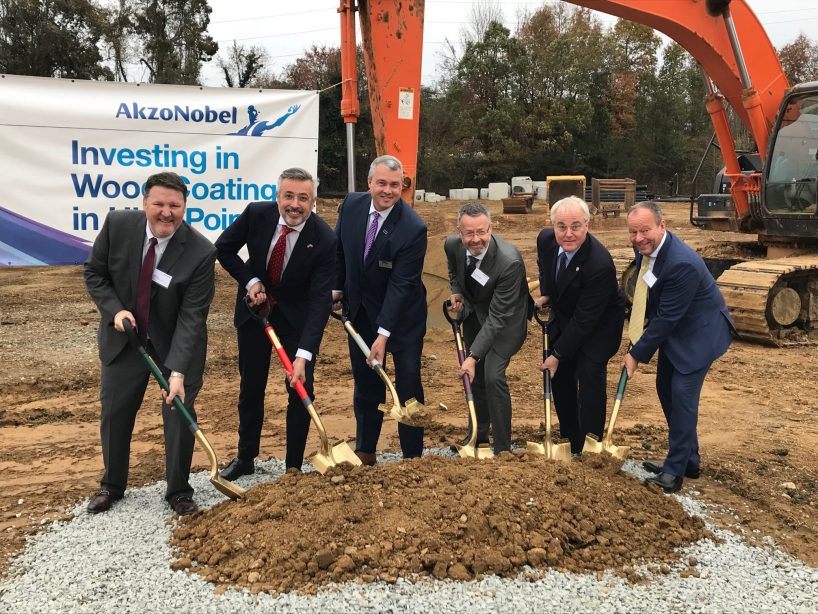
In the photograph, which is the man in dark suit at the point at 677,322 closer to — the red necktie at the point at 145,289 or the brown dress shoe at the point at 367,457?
→ the brown dress shoe at the point at 367,457

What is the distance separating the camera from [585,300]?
14.8 feet

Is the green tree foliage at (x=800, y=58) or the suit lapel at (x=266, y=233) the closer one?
the suit lapel at (x=266, y=233)

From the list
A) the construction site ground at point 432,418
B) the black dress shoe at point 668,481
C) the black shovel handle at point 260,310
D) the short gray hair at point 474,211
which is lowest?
the construction site ground at point 432,418

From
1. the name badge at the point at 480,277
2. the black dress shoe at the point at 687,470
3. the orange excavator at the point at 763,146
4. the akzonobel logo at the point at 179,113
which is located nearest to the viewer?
the name badge at the point at 480,277

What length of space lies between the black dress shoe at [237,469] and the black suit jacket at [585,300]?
2068 millimetres

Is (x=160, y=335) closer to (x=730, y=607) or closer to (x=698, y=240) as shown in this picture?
(x=730, y=607)

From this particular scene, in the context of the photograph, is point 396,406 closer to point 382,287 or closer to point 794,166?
point 382,287

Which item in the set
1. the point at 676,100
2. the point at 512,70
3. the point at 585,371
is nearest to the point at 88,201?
the point at 585,371

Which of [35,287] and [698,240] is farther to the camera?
[698,240]

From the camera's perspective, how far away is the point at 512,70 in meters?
33.3

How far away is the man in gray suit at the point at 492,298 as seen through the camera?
14.6 feet

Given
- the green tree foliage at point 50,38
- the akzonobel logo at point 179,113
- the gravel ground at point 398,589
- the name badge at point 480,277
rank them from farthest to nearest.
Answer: the green tree foliage at point 50,38 → the akzonobel logo at point 179,113 → the name badge at point 480,277 → the gravel ground at point 398,589

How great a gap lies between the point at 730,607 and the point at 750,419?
10.6 feet

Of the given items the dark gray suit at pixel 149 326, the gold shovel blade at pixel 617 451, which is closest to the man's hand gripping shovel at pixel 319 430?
the dark gray suit at pixel 149 326
